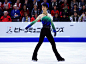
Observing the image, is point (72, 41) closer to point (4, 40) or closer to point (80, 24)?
point (80, 24)

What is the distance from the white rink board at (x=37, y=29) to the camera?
11234mm

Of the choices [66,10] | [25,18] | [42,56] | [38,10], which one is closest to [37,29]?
[25,18]

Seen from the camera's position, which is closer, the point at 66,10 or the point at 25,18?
the point at 25,18

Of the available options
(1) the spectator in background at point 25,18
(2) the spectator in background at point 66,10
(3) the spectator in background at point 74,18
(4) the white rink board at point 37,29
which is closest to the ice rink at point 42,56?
(4) the white rink board at point 37,29

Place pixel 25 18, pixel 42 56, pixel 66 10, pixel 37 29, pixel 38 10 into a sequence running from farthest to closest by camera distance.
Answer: pixel 66 10 < pixel 38 10 < pixel 25 18 < pixel 37 29 < pixel 42 56

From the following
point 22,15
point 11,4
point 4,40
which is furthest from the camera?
point 11,4

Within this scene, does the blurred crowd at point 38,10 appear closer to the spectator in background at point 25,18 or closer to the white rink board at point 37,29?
the spectator in background at point 25,18

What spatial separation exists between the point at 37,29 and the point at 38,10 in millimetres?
1942

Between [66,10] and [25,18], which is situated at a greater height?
[66,10]

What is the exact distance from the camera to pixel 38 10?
42.1ft

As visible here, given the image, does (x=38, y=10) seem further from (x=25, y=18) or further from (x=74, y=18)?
(x=74, y=18)

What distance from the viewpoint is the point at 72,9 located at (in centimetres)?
1314

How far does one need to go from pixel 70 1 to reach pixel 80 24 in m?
3.41

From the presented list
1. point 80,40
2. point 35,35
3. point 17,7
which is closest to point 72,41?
point 80,40
